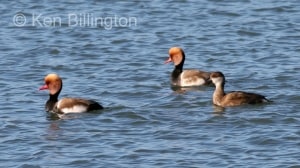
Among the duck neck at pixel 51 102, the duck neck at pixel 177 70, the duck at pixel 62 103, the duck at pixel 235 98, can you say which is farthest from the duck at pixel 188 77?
the duck neck at pixel 51 102

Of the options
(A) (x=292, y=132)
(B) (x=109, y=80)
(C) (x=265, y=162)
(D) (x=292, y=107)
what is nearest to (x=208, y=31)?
(B) (x=109, y=80)

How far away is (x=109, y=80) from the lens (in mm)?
19266

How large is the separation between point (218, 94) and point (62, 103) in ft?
7.81

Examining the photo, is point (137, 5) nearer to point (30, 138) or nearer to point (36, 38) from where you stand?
point (36, 38)

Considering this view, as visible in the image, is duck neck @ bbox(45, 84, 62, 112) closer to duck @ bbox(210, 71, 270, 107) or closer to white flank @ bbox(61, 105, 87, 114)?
white flank @ bbox(61, 105, 87, 114)

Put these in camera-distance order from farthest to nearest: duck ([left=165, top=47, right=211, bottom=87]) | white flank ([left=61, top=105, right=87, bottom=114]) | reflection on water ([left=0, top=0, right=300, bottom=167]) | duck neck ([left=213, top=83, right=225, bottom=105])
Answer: duck ([left=165, top=47, right=211, bottom=87])
duck neck ([left=213, top=83, right=225, bottom=105])
white flank ([left=61, top=105, right=87, bottom=114])
reflection on water ([left=0, top=0, right=300, bottom=167])

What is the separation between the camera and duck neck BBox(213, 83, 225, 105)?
675 inches

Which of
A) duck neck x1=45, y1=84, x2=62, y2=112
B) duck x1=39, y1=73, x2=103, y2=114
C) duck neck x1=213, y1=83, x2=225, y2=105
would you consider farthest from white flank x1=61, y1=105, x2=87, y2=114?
duck neck x1=213, y1=83, x2=225, y2=105

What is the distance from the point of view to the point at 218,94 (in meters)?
17.3

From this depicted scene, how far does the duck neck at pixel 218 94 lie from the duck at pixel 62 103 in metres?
1.75

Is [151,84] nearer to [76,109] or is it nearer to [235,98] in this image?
[235,98]

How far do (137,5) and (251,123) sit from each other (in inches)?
440

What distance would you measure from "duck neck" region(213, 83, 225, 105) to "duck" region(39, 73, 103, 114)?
1.75 metres

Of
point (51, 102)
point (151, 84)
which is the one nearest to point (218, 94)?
point (151, 84)
